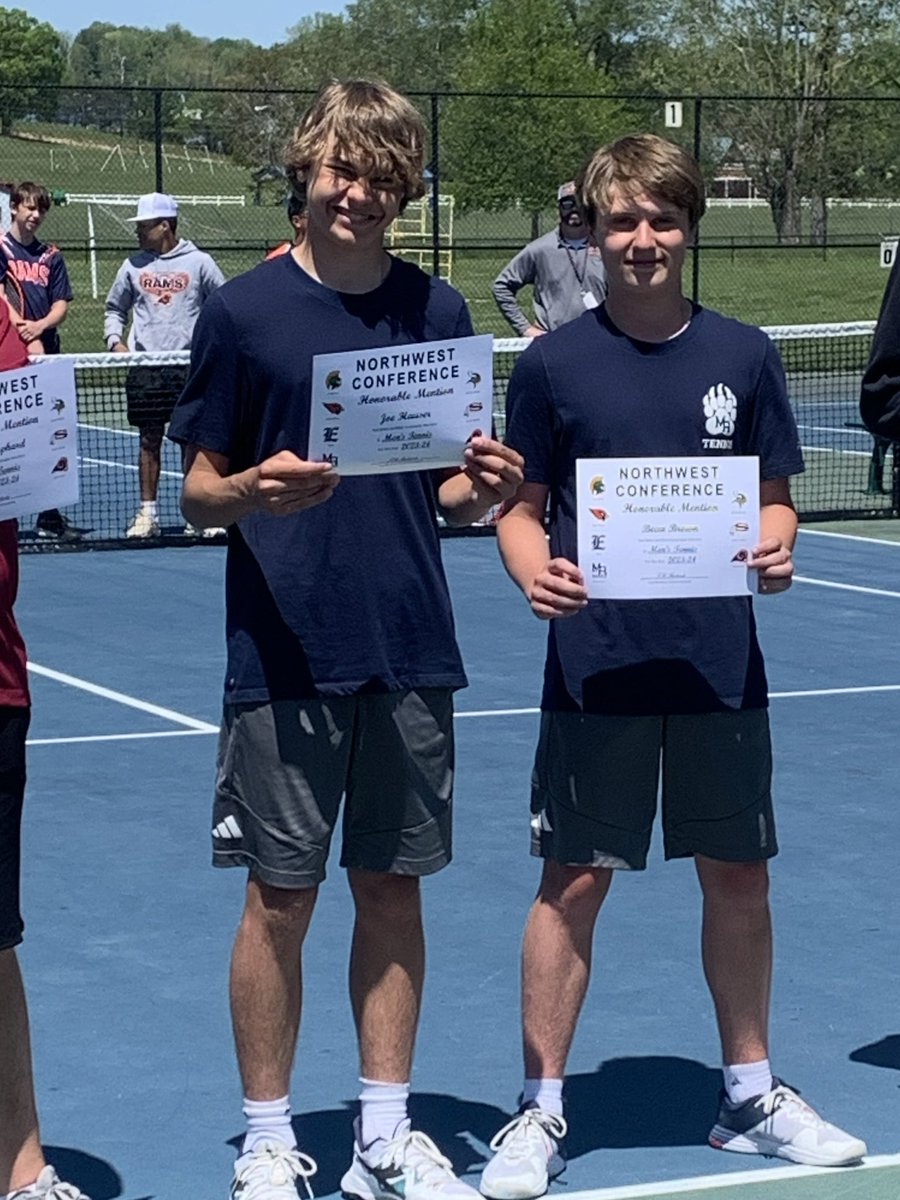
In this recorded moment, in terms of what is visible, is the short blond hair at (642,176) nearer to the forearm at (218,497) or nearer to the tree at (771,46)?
the forearm at (218,497)

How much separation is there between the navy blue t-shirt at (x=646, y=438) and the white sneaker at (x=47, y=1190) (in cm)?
127

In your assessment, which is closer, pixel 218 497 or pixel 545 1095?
pixel 218 497

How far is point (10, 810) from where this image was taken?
3.88 meters

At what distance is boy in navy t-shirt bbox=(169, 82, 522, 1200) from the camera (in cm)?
401

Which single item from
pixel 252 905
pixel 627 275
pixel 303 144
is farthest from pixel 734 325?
pixel 252 905

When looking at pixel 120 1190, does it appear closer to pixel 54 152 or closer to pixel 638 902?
pixel 638 902

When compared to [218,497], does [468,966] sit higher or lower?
lower

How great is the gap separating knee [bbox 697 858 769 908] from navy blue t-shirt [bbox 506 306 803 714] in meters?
0.32

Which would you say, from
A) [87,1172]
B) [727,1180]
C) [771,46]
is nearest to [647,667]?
[727,1180]

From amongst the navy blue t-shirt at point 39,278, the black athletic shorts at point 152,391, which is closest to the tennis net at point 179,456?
the black athletic shorts at point 152,391

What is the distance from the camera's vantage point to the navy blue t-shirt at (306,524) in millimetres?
4012

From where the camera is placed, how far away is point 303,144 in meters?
4.06

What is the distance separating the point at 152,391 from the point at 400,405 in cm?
974

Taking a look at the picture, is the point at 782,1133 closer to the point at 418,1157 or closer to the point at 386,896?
the point at 418,1157
